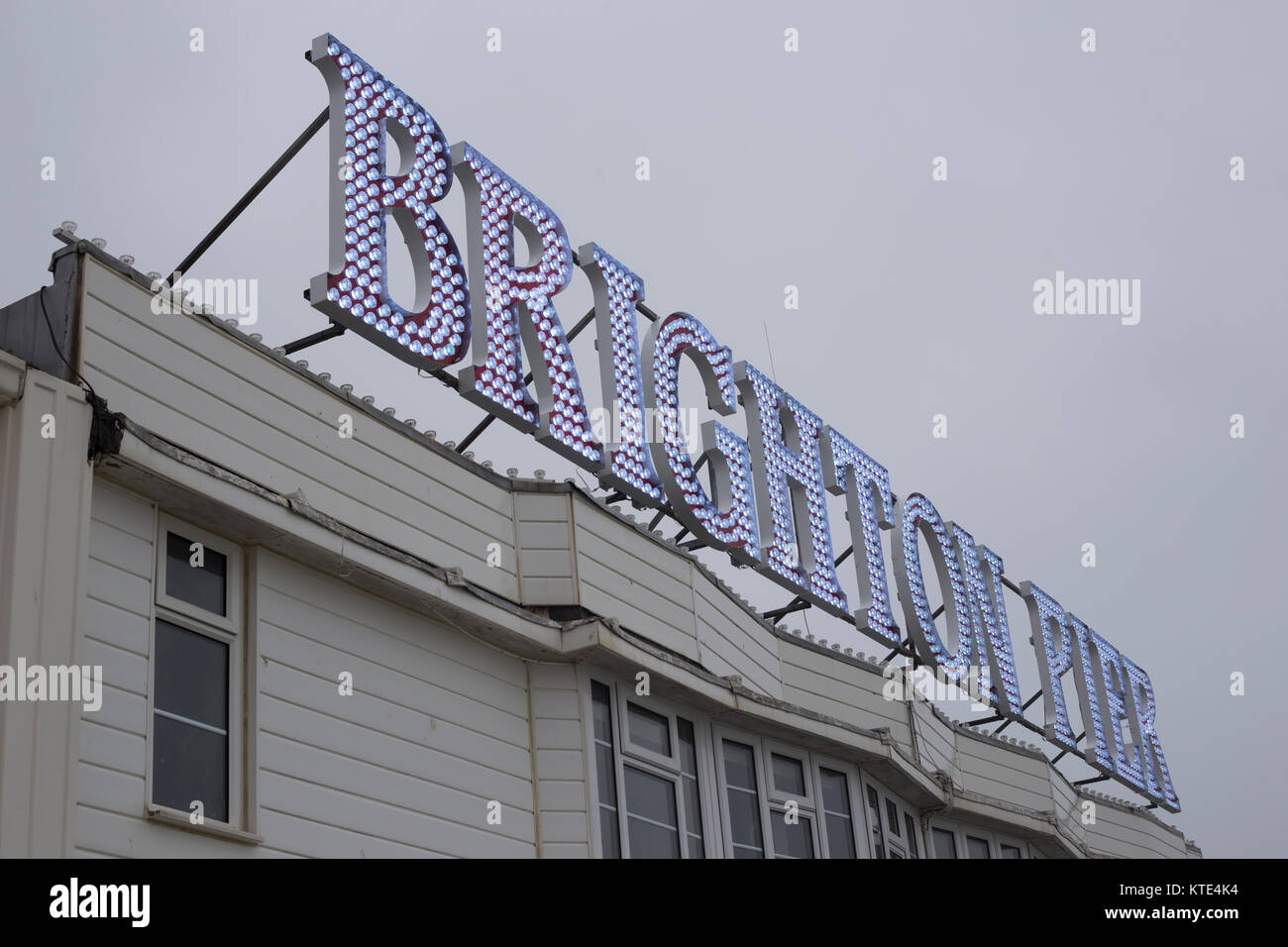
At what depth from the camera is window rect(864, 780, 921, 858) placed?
17.2 metres

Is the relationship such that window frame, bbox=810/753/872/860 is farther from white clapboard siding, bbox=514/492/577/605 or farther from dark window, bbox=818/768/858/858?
white clapboard siding, bbox=514/492/577/605

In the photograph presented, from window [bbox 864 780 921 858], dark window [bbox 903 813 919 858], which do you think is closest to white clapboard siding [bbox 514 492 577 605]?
window [bbox 864 780 921 858]

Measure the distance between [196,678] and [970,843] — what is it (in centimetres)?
1205

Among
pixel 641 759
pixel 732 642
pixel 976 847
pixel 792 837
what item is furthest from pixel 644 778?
pixel 976 847

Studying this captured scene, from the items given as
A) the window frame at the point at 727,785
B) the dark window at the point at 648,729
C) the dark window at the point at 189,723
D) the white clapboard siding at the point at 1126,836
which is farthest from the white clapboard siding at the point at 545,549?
the white clapboard siding at the point at 1126,836

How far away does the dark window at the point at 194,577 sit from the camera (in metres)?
10.8

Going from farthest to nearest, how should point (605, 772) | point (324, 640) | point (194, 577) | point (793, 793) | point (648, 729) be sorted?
point (793, 793)
point (648, 729)
point (605, 772)
point (324, 640)
point (194, 577)

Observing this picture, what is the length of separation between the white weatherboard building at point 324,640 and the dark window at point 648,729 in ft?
0.08

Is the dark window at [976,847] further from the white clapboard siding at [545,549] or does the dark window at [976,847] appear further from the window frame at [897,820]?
the white clapboard siding at [545,549]

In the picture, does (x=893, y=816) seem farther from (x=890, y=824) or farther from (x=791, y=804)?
(x=791, y=804)

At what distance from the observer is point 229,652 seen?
11.0m
